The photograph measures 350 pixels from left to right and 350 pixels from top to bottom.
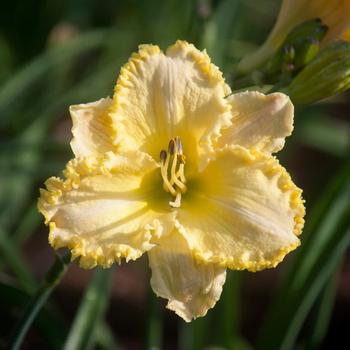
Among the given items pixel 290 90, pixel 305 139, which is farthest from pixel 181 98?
pixel 305 139

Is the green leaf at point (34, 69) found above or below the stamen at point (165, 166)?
below

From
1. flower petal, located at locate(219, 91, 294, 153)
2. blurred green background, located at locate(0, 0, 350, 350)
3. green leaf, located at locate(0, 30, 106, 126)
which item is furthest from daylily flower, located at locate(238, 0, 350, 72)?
green leaf, located at locate(0, 30, 106, 126)

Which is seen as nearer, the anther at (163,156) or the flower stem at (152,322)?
the anther at (163,156)

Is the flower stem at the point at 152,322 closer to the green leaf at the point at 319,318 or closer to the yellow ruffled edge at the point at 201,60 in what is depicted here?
the green leaf at the point at 319,318

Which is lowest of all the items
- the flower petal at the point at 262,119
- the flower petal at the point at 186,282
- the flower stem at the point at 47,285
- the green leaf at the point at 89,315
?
the green leaf at the point at 89,315

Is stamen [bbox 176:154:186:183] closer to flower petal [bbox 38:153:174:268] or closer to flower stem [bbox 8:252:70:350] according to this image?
flower petal [bbox 38:153:174:268]

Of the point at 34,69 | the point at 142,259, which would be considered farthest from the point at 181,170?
the point at 142,259

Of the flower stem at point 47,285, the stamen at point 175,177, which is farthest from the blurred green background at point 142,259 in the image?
the stamen at point 175,177
